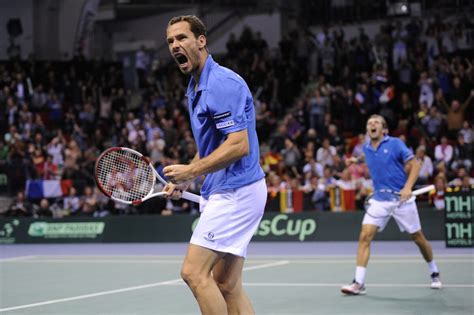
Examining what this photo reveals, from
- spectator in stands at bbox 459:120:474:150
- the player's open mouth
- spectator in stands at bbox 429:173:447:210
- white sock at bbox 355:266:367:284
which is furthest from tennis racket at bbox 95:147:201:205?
spectator in stands at bbox 459:120:474:150

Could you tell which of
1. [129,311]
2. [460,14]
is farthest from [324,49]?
[129,311]

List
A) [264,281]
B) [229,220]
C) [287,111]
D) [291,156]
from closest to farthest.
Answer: [229,220]
[264,281]
[291,156]
[287,111]

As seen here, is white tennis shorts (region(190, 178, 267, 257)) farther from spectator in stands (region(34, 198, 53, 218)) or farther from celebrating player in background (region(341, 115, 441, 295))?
spectator in stands (region(34, 198, 53, 218))

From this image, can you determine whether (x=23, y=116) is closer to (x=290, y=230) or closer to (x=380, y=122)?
(x=290, y=230)

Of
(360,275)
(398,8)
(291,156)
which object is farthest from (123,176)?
(398,8)

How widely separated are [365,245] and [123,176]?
4.59 metres

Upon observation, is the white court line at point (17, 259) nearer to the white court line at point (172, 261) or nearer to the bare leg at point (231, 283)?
the white court line at point (172, 261)

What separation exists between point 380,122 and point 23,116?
17.5m

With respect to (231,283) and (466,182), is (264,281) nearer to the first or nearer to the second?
(231,283)

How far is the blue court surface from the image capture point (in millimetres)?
10000

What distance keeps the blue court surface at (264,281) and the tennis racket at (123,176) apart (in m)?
2.73

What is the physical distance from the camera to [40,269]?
50.2 feet

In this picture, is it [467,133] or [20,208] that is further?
[20,208]

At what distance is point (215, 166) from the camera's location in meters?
5.61
